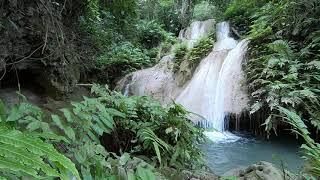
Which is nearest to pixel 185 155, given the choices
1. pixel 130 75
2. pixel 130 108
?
pixel 130 108

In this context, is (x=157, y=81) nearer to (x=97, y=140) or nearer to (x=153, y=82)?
(x=153, y=82)

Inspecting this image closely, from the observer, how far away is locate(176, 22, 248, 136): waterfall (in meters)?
7.52

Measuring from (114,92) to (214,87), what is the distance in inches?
202

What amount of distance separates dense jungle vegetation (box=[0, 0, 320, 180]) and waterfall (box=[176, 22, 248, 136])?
1.28 ft

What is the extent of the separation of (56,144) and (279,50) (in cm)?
638

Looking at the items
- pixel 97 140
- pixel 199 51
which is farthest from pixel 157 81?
pixel 97 140

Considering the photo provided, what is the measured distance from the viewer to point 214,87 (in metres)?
8.42

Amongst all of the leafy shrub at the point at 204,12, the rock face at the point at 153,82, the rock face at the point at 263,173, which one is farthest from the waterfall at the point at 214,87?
the leafy shrub at the point at 204,12

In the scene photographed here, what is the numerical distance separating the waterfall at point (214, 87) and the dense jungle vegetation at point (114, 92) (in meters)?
0.39

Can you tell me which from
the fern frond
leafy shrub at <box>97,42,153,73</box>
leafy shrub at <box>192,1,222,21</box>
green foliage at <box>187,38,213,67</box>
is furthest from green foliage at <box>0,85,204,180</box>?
leafy shrub at <box>192,1,222,21</box>

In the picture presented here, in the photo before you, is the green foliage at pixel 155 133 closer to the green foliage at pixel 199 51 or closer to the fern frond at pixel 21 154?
the fern frond at pixel 21 154

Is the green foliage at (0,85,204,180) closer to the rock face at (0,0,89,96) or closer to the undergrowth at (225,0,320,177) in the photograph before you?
the rock face at (0,0,89,96)

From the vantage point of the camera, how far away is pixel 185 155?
2902 millimetres

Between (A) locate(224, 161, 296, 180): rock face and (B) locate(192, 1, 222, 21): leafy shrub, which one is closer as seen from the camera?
(A) locate(224, 161, 296, 180): rock face
